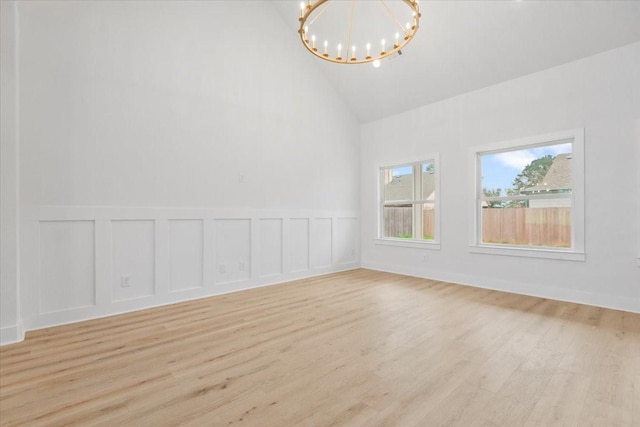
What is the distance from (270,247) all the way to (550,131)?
12.9ft

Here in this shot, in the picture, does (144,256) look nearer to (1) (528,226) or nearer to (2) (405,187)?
(2) (405,187)

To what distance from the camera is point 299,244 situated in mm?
4875

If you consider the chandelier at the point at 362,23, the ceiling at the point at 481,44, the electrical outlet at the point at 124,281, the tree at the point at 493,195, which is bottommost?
the electrical outlet at the point at 124,281

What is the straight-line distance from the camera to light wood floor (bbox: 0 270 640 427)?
1.57m

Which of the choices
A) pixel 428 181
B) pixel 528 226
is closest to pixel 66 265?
pixel 428 181

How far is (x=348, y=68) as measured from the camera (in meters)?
5.01

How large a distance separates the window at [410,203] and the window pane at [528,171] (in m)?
0.76

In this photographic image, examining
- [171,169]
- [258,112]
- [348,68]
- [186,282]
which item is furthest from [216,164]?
[348,68]

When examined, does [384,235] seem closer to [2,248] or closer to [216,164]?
[216,164]

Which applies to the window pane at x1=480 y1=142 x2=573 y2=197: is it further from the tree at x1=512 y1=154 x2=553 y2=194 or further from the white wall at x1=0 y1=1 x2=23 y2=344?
the white wall at x1=0 y1=1 x2=23 y2=344

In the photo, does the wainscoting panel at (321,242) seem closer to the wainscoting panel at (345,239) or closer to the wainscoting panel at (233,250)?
the wainscoting panel at (345,239)

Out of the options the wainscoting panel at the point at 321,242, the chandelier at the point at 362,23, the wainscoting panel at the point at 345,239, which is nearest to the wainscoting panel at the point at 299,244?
the wainscoting panel at the point at 321,242

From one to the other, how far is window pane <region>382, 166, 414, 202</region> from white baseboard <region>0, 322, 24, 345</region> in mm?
5073

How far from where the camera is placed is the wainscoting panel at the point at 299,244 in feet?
15.6
